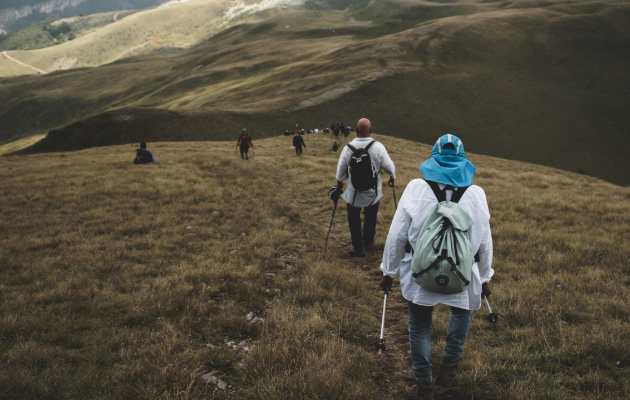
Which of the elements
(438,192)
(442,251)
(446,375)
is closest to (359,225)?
(446,375)

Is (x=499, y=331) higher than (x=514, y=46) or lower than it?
lower

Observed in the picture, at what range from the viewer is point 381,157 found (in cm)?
755

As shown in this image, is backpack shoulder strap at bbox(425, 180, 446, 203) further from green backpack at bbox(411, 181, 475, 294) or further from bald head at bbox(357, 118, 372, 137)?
bald head at bbox(357, 118, 372, 137)

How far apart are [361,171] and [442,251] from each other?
4.62m

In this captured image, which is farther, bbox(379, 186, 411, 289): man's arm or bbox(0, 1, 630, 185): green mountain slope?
bbox(0, 1, 630, 185): green mountain slope

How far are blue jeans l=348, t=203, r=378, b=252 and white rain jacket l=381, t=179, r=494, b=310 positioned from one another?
452 centimetres

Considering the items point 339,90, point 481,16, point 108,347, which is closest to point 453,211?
point 108,347

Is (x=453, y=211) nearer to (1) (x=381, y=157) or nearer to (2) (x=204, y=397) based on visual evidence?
(2) (x=204, y=397)

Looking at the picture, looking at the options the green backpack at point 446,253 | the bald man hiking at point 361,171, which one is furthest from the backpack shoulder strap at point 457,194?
the bald man hiking at point 361,171

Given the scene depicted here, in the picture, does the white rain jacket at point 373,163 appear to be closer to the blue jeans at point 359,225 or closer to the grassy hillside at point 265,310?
the blue jeans at point 359,225

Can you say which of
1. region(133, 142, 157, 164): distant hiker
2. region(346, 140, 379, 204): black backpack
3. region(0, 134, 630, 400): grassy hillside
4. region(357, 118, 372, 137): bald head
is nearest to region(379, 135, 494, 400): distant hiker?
region(0, 134, 630, 400): grassy hillside

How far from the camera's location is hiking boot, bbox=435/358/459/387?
3740 mm

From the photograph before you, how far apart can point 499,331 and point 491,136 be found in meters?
78.4

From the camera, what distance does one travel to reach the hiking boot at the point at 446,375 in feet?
12.3
